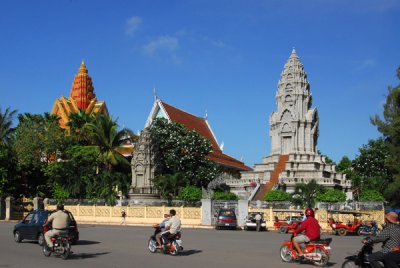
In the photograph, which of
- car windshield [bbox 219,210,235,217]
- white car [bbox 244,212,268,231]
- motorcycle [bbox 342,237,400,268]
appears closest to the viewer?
motorcycle [bbox 342,237,400,268]

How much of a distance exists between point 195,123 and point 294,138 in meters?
17.2

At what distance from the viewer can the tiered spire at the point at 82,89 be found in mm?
79188

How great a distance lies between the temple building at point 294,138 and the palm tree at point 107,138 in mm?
13155

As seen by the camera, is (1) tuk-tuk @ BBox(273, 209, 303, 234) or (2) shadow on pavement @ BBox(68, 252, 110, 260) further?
(1) tuk-tuk @ BBox(273, 209, 303, 234)

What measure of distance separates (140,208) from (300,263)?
73.7 ft

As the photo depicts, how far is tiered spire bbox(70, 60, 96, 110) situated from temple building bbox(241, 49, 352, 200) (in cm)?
3371

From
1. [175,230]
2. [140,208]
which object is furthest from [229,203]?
[175,230]

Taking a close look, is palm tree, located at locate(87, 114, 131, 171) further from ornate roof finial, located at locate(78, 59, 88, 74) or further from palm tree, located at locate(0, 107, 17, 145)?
ornate roof finial, located at locate(78, 59, 88, 74)

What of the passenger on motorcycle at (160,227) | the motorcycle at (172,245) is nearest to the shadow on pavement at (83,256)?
the passenger on motorcycle at (160,227)

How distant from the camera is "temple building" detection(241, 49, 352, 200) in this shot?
164ft

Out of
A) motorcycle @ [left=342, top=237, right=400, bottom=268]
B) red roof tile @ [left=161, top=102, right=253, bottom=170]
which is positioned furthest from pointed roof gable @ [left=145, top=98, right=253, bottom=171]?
motorcycle @ [left=342, top=237, right=400, bottom=268]

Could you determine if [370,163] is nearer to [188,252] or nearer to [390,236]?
[188,252]

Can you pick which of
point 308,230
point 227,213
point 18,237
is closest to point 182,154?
point 227,213

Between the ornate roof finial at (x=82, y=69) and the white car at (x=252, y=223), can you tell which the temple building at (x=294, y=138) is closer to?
the white car at (x=252, y=223)
